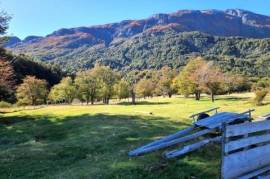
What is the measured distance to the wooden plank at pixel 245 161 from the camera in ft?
31.2

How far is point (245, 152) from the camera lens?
10.1 m

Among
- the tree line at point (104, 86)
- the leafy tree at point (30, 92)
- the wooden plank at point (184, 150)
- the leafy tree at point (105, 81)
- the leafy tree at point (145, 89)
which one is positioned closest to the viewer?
the wooden plank at point (184, 150)

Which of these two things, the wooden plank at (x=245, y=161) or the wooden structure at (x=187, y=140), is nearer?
the wooden plank at (x=245, y=161)

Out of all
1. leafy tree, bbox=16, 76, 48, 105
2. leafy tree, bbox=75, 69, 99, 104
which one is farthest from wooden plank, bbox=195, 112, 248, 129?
leafy tree, bbox=16, 76, 48, 105

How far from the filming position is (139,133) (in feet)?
71.8

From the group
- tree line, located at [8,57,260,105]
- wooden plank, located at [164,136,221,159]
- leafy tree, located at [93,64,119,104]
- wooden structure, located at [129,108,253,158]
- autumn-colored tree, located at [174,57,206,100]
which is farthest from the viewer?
leafy tree, located at [93,64,119,104]

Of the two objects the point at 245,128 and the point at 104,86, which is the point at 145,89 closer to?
the point at 104,86

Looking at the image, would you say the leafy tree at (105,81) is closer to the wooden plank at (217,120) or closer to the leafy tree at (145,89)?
the leafy tree at (145,89)

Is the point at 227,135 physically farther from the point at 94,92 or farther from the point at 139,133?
the point at 94,92

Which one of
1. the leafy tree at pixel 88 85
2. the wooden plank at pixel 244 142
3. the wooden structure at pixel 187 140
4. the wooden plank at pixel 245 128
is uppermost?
the leafy tree at pixel 88 85

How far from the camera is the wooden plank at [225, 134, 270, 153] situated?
31.2 feet

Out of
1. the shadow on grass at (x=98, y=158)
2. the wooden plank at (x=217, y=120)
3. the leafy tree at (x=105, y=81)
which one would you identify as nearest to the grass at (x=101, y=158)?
the shadow on grass at (x=98, y=158)

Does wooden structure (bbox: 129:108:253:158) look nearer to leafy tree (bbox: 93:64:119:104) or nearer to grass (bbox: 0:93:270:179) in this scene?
grass (bbox: 0:93:270:179)

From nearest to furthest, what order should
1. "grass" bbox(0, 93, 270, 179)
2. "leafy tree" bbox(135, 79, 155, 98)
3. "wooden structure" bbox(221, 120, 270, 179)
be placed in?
"wooden structure" bbox(221, 120, 270, 179), "grass" bbox(0, 93, 270, 179), "leafy tree" bbox(135, 79, 155, 98)
